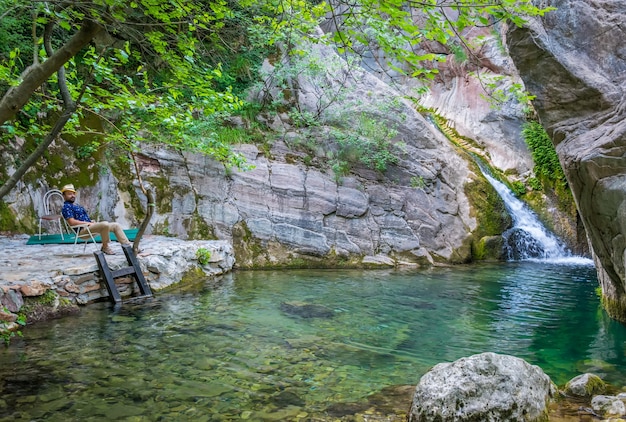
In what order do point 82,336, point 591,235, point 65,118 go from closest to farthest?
point 65,118, point 82,336, point 591,235

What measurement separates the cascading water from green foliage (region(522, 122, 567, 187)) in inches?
82.9

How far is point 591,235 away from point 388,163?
821 centimetres

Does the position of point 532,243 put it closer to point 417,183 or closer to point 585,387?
point 417,183

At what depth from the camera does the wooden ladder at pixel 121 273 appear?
809 centimetres

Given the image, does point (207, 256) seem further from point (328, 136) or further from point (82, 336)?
point (328, 136)

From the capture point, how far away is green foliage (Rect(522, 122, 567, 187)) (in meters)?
17.0

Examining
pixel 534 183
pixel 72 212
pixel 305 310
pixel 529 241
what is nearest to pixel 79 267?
pixel 72 212

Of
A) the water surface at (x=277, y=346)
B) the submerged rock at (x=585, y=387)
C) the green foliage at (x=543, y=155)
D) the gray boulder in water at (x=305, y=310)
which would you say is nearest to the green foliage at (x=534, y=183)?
the green foliage at (x=543, y=155)

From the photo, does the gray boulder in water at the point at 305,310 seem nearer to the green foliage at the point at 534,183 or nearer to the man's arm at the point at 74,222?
the man's arm at the point at 74,222

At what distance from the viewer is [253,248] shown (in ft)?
42.9

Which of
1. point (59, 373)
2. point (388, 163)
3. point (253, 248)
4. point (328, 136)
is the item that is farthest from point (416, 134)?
point (59, 373)

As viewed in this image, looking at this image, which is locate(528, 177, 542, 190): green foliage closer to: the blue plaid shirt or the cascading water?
the cascading water

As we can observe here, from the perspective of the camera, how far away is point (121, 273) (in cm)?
830

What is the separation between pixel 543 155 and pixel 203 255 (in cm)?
1371
